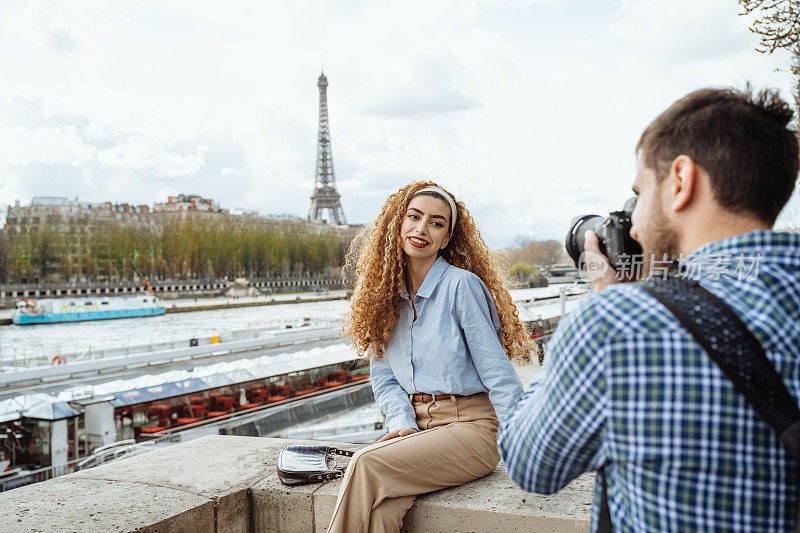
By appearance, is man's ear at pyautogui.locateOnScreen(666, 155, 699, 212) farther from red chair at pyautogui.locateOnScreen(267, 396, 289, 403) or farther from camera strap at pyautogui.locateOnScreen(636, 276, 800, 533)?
red chair at pyautogui.locateOnScreen(267, 396, 289, 403)

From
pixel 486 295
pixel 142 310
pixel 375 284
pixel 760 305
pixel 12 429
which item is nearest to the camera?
pixel 760 305

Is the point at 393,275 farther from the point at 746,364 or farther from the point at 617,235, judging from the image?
the point at 746,364

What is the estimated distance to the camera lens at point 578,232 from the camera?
1.03 meters

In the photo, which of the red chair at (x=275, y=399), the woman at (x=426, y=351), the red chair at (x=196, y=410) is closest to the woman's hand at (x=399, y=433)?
the woman at (x=426, y=351)

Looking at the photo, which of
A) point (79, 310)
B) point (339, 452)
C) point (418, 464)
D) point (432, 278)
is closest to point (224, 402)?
point (339, 452)

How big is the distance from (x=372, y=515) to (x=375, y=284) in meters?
0.85

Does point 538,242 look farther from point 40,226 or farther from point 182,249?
point 40,226

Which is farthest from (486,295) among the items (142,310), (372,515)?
(142,310)

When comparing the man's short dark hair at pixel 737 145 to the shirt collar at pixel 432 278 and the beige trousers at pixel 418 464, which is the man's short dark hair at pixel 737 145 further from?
the shirt collar at pixel 432 278

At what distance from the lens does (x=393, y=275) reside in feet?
7.30

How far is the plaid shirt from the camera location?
682 mm

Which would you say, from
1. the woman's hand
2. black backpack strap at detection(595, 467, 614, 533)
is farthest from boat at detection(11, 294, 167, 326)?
black backpack strap at detection(595, 467, 614, 533)

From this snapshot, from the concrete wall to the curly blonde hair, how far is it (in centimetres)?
41

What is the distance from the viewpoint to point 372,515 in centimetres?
157
